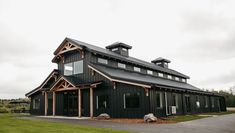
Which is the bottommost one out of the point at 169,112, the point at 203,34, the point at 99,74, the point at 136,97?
the point at 169,112

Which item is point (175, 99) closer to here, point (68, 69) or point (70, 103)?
point (70, 103)

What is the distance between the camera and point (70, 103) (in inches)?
950

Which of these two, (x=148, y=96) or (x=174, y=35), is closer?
(x=148, y=96)

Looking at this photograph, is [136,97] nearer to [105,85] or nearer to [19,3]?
[105,85]

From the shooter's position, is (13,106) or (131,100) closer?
(131,100)

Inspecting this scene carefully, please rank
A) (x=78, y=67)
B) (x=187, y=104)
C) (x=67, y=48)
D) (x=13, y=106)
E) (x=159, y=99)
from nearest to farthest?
1. (x=159, y=99)
2. (x=78, y=67)
3. (x=67, y=48)
4. (x=187, y=104)
5. (x=13, y=106)

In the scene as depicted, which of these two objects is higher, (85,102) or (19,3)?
(19,3)

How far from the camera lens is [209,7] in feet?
49.0

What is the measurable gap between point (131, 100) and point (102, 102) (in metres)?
3.26

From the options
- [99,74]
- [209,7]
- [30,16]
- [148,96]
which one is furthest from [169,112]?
[30,16]

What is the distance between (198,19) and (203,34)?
4.00 meters

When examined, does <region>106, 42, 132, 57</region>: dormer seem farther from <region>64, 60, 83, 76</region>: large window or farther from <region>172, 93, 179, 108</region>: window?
<region>172, 93, 179, 108</region>: window

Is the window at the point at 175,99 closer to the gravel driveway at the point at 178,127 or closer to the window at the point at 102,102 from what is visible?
the window at the point at 102,102

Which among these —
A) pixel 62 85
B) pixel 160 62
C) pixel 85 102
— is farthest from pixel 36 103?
pixel 160 62
